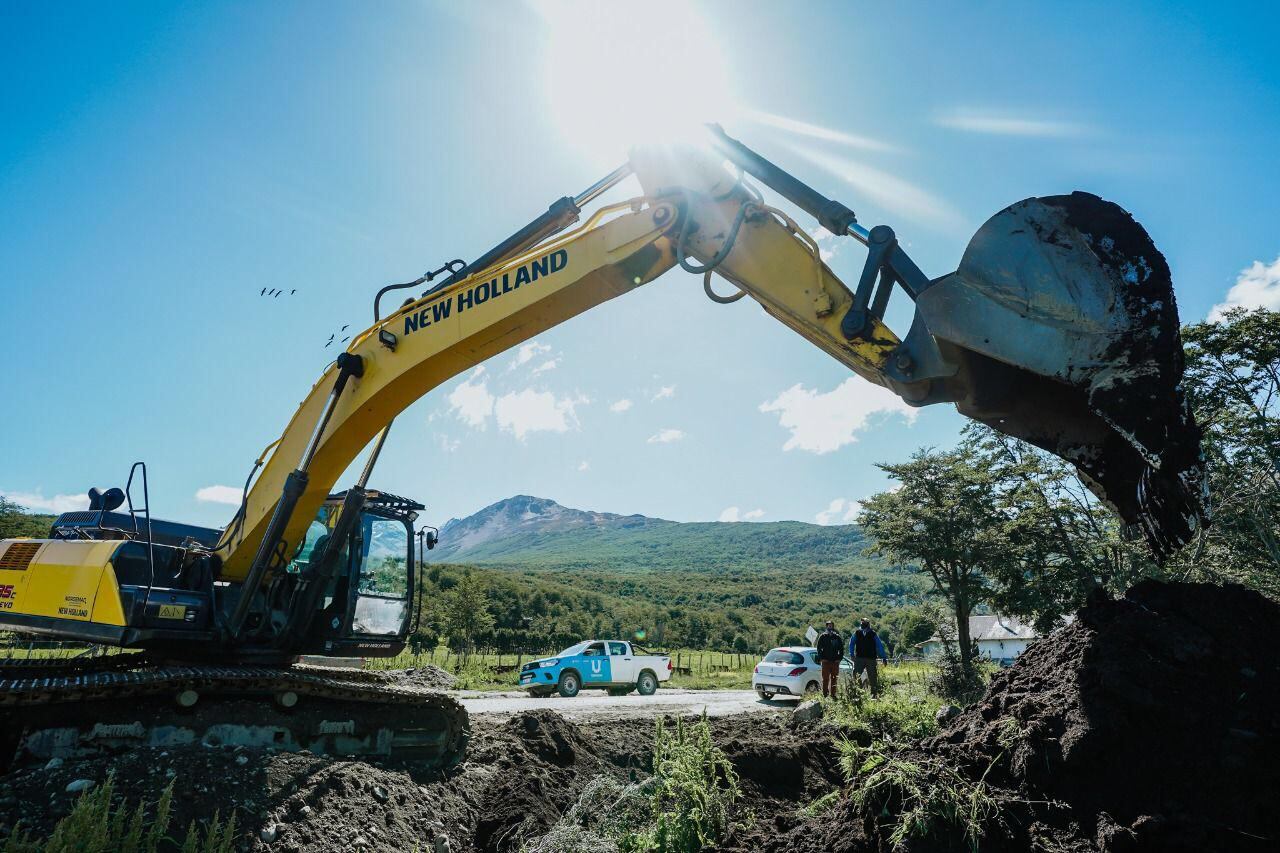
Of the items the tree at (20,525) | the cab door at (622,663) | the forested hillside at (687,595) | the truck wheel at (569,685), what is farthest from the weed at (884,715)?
the tree at (20,525)

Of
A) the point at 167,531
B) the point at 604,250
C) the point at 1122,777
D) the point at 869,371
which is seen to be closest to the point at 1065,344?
the point at 869,371

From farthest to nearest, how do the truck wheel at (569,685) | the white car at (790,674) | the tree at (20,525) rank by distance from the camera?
the tree at (20,525) < the truck wheel at (569,685) < the white car at (790,674)

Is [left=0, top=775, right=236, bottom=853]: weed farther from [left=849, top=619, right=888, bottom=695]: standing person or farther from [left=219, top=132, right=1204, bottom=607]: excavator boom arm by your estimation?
[left=849, top=619, right=888, bottom=695]: standing person

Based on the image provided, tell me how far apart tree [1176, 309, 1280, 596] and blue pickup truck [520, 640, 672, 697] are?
13.4m

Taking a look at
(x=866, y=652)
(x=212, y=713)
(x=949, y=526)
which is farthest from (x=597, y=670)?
(x=212, y=713)

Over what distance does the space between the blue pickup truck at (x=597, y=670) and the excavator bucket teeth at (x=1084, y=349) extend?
54.4 ft

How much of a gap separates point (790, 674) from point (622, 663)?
5.11 metres

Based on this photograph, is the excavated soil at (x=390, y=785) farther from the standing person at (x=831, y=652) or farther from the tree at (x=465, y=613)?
the tree at (x=465, y=613)

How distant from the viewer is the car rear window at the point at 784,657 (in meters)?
17.8

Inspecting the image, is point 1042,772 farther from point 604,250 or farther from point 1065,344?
point 604,250

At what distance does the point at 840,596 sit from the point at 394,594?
418 feet

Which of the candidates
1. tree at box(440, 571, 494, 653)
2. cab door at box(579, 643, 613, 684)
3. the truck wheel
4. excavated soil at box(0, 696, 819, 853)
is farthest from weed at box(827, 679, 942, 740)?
tree at box(440, 571, 494, 653)

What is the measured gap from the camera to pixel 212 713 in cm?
577

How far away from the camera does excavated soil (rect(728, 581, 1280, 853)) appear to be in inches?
121
